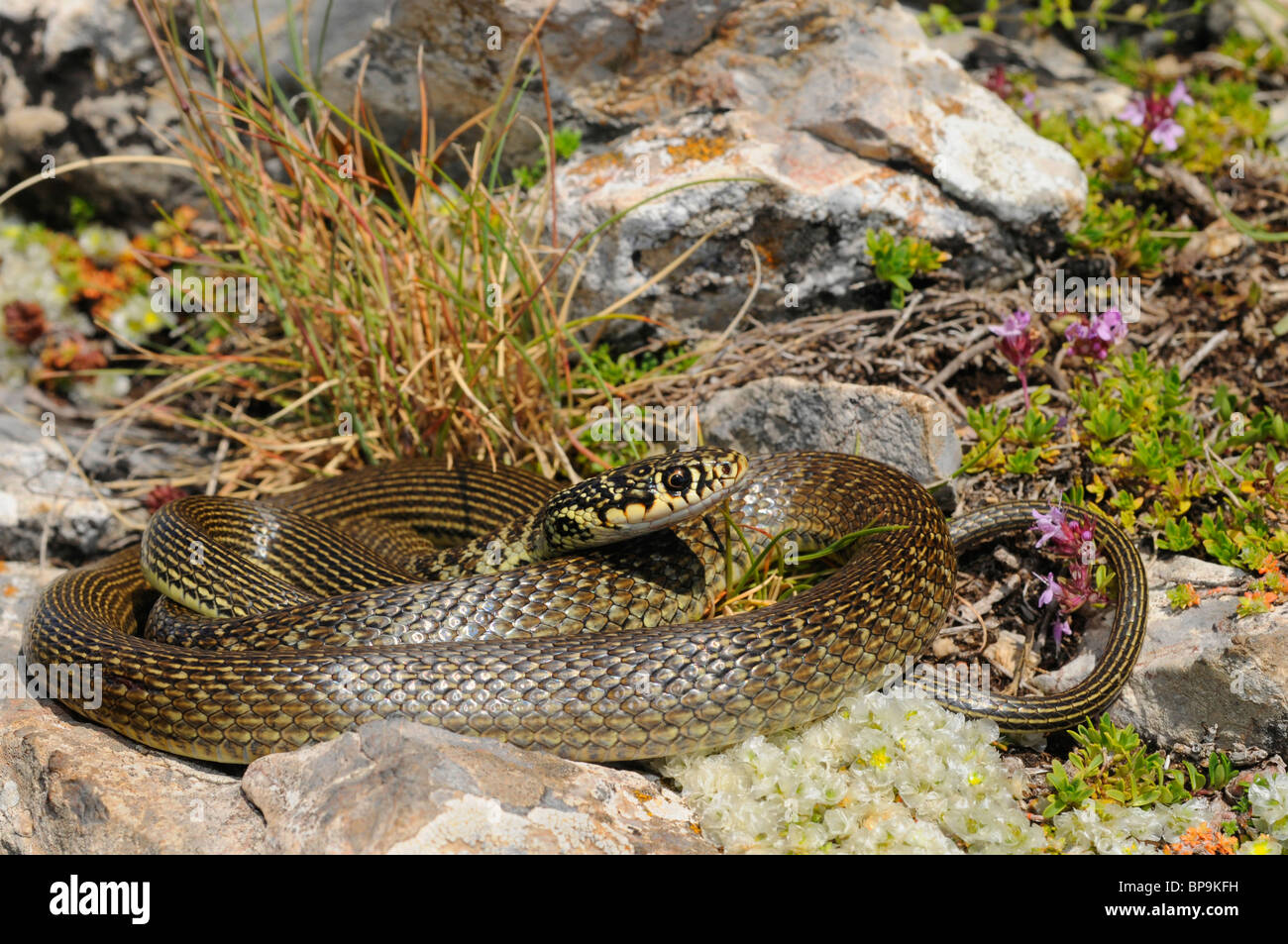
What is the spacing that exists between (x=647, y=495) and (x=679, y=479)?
205 mm

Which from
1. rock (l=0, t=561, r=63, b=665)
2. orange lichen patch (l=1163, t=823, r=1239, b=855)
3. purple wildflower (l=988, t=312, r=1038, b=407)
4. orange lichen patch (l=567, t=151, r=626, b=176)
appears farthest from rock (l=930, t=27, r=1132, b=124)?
rock (l=0, t=561, r=63, b=665)

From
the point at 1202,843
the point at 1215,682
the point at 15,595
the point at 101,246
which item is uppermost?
the point at 101,246

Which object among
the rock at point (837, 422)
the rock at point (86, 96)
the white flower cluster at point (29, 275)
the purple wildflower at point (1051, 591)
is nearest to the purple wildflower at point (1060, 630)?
the purple wildflower at point (1051, 591)

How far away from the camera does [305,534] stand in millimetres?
6824

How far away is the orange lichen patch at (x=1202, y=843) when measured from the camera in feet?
15.2

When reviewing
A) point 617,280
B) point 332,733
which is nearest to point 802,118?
point 617,280

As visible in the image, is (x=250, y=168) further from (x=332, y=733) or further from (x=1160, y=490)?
(x=1160, y=490)

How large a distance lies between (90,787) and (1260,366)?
7.73 meters

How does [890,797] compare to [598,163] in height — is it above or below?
below

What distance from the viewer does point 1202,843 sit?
4.68 metres

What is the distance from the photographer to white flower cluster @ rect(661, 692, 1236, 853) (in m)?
4.63

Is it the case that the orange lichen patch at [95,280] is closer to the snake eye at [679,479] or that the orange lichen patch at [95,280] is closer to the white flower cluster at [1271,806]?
the snake eye at [679,479]

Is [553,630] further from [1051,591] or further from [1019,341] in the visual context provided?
[1019,341]

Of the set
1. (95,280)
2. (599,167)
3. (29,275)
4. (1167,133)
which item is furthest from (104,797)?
(1167,133)
